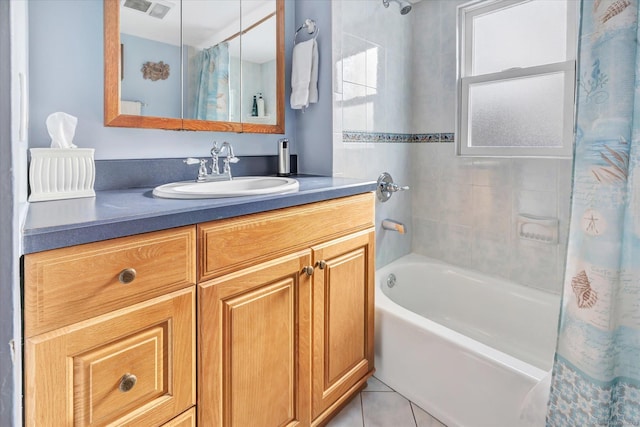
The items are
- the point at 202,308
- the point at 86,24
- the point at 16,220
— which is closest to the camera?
the point at 16,220

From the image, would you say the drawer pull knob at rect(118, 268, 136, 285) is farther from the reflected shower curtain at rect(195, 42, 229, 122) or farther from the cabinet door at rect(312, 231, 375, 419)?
the reflected shower curtain at rect(195, 42, 229, 122)

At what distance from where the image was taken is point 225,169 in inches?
62.9

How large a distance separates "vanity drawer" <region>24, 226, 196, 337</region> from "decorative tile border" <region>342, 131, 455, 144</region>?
A: 1215mm

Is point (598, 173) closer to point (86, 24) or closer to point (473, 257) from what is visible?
point (473, 257)

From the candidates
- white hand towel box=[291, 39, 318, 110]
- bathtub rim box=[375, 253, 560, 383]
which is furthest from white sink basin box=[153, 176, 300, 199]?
bathtub rim box=[375, 253, 560, 383]

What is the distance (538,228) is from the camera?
77.5 inches

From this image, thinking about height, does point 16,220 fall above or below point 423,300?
above

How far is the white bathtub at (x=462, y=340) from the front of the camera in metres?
1.36

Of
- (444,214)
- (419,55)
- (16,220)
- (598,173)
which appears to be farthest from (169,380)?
(419,55)

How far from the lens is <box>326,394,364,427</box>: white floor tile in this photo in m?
1.54

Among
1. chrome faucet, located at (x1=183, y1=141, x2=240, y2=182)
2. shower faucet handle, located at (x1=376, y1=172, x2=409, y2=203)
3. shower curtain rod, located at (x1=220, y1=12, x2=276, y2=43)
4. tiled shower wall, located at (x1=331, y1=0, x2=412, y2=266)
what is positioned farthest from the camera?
shower faucet handle, located at (x1=376, y1=172, x2=409, y2=203)

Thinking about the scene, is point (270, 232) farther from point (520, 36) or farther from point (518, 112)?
point (520, 36)

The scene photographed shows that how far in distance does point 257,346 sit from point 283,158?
985mm

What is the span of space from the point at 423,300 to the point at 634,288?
1.55 m
